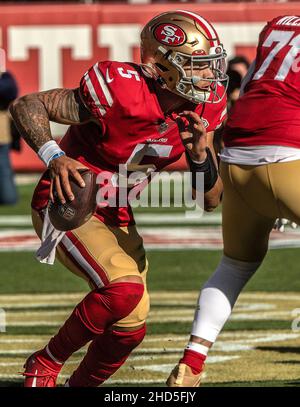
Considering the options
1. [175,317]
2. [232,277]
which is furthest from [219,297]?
[175,317]

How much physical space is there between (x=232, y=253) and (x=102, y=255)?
0.56m

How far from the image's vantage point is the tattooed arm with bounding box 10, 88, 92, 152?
4840mm

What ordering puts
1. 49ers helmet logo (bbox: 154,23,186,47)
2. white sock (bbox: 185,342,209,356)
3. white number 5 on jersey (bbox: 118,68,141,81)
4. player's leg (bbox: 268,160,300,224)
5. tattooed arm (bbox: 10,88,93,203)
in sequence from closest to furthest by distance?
player's leg (bbox: 268,160,300,224) < white sock (bbox: 185,342,209,356) < tattooed arm (bbox: 10,88,93,203) < white number 5 on jersey (bbox: 118,68,141,81) < 49ers helmet logo (bbox: 154,23,186,47)

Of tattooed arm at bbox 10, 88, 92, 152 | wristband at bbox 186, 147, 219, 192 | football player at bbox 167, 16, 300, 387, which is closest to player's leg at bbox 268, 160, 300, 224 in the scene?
football player at bbox 167, 16, 300, 387

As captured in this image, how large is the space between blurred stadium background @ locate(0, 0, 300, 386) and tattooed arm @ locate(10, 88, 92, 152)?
4.63 ft

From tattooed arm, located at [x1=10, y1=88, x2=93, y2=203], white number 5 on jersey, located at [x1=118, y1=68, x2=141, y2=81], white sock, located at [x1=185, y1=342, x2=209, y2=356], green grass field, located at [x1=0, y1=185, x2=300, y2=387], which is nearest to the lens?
white sock, located at [x1=185, y1=342, x2=209, y2=356]

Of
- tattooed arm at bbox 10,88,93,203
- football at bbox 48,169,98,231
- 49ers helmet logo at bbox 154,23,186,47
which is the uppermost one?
49ers helmet logo at bbox 154,23,186,47

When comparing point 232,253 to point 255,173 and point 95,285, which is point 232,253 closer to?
point 255,173

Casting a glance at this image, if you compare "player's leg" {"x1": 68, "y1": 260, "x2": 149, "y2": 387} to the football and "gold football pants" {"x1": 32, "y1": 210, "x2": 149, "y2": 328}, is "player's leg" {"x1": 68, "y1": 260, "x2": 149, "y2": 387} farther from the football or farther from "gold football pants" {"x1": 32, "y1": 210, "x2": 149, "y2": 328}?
the football

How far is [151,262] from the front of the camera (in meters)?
9.79

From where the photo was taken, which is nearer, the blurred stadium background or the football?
the football

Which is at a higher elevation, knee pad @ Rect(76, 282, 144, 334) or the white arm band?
the white arm band

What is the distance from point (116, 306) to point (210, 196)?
2.47 feet

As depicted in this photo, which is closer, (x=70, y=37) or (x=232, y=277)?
(x=232, y=277)
